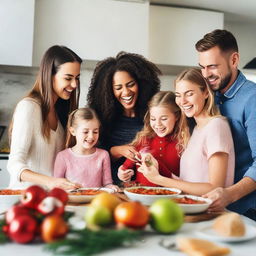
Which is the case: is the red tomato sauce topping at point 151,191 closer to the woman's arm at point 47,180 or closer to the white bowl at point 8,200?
the woman's arm at point 47,180

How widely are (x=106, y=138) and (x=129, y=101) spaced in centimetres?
28

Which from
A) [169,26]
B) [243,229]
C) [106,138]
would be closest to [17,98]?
[169,26]

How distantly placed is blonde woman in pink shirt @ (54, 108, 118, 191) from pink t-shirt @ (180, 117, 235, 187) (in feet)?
1.71

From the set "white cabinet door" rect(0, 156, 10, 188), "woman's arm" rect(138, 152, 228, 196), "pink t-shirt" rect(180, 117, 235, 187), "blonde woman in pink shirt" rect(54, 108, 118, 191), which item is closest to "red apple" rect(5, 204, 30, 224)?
"woman's arm" rect(138, 152, 228, 196)

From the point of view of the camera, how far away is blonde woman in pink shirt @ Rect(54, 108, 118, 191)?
6.91 feet

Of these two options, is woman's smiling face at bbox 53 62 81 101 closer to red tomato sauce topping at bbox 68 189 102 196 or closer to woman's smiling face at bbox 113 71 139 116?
woman's smiling face at bbox 113 71 139 116

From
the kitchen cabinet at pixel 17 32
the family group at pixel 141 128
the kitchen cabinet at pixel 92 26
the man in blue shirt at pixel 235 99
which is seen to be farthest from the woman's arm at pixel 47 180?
the kitchen cabinet at pixel 92 26

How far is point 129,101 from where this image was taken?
216cm

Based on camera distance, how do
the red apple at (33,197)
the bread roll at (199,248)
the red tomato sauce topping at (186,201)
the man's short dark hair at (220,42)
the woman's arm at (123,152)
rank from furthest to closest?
the woman's arm at (123,152)
the man's short dark hair at (220,42)
the red tomato sauce topping at (186,201)
the red apple at (33,197)
the bread roll at (199,248)

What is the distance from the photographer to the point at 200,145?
174 centimetres

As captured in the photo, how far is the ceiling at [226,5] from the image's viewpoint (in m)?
4.05

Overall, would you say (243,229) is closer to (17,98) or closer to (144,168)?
(144,168)

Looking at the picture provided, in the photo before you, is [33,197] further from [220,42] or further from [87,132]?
[220,42]

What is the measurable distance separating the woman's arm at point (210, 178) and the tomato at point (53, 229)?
2.51 ft
